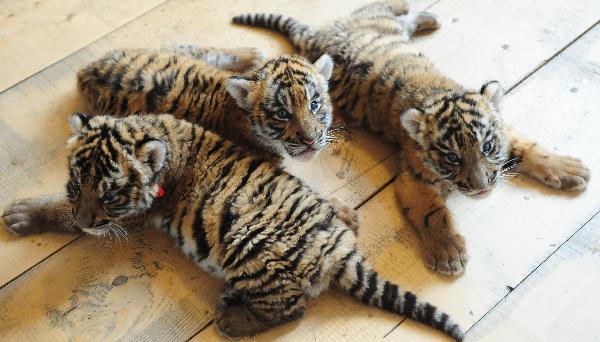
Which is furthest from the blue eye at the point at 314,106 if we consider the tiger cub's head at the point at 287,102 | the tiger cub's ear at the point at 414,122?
the tiger cub's ear at the point at 414,122

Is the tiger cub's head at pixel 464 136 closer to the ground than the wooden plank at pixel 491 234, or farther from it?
farther from it

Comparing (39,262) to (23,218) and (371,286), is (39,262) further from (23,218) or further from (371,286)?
(371,286)

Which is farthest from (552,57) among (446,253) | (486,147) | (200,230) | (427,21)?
(200,230)

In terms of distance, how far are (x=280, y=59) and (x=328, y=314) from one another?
3.68 feet

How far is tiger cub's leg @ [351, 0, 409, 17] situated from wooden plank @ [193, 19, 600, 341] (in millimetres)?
800

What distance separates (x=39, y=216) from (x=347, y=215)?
1352mm

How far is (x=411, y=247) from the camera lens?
8.72 feet

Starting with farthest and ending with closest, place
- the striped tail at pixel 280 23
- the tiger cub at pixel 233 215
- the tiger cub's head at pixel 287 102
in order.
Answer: the striped tail at pixel 280 23 → the tiger cub's head at pixel 287 102 → the tiger cub at pixel 233 215

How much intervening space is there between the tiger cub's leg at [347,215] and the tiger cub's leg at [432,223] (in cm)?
24

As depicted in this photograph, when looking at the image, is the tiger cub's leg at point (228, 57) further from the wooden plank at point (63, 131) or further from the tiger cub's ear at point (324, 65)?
the tiger cub's ear at point (324, 65)

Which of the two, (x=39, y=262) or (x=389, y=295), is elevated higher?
(x=389, y=295)

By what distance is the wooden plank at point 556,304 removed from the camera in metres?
2.38

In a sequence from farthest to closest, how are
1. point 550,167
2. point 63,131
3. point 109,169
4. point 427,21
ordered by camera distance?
point 427,21 < point 63,131 < point 550,167 < point 109,169

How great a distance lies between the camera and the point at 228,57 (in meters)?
3.25
